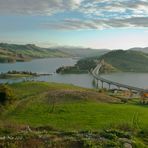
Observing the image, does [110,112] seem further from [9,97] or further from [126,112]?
[9,97]

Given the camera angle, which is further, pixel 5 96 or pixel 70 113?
pixel 5 96

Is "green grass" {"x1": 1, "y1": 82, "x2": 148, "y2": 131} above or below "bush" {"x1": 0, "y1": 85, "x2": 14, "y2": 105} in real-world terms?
below

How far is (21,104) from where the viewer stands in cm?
5250

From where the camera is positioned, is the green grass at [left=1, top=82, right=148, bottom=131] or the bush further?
the bush

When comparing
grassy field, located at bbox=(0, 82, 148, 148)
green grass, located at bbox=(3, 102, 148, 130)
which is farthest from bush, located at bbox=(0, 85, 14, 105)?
green grass, located at bbox=(3, 102, 148, 130)

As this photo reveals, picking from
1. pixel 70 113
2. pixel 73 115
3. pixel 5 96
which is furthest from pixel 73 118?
pixel 5 96

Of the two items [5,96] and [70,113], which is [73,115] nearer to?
[70,113]

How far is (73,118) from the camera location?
1587 inches

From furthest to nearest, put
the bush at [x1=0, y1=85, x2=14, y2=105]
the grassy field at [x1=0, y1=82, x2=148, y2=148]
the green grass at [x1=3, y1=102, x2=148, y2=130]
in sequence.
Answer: the bush at [x1=0, y1=85, x2=14, y2=105] < the green grass at [x1=3, y1=102, x2=148, y2=130] < the grassy field at [x1=0, y1=82, x2=148, y2=148]

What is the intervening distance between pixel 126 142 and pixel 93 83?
138 meters

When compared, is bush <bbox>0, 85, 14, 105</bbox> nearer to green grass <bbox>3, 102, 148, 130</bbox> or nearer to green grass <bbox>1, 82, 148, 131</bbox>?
green grass <bbox>1, 82, 148, 131</bbox>

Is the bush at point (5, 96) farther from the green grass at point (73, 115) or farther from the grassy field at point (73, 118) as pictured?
the green grass at point (73, 115)

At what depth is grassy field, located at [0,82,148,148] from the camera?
23844 millimetres

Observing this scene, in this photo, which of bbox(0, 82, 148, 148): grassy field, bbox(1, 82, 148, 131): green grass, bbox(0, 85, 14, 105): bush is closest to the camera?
bbox(0, 82, 148, 148): grassy field
